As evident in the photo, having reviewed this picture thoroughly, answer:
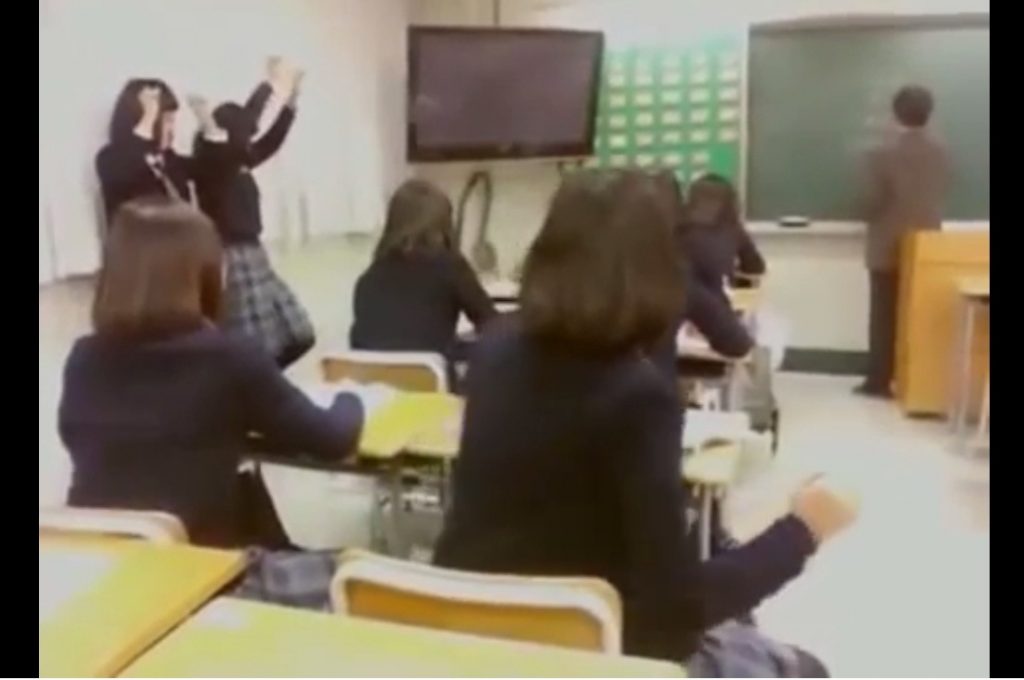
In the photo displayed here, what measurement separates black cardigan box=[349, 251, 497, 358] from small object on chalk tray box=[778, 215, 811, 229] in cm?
294

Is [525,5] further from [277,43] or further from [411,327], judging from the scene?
[411,327]

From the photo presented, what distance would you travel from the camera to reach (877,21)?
588 centimetres

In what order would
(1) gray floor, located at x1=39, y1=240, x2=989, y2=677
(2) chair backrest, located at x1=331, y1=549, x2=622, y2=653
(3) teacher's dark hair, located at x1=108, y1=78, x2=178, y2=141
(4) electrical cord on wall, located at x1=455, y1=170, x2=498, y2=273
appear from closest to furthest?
(2) chair backrest, located at x1=331, y1=549, x2=622, y2=653, (1) gray floor, located at x1=39, y1=240, x2=989, y2=677, (3) teacher's dark hair, located at x1=108, y1=78, x2=178, y2=141, (4) electrical cord on wall, located at x1=455, y1=170, x2=498, y2=273

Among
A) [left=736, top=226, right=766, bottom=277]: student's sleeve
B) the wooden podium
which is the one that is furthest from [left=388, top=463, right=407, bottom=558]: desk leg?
the wooden podium

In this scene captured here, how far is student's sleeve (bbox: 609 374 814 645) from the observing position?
156 centimetres

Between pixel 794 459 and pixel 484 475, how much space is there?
330 cm

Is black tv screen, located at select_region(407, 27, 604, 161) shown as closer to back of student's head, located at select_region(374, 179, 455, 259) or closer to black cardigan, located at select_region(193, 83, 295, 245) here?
black cardigan, located at select_region(193, 83, 295, 245)

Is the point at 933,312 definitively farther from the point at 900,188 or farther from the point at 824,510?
the point at 824,510

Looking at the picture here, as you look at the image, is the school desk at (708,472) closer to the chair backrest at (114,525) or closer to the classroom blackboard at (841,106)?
the chair backrest at (114,525)

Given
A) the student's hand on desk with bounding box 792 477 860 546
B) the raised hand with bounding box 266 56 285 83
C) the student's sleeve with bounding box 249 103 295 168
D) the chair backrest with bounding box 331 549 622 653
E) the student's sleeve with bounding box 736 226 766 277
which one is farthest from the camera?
the student's sleeve with bounding box 736 226 766 277

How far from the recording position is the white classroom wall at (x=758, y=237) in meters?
6.04

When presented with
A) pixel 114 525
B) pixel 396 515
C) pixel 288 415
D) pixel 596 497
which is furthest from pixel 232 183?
pixel 596 497

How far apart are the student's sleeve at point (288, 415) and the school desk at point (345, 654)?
2.28ft

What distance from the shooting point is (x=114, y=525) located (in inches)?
70.9
